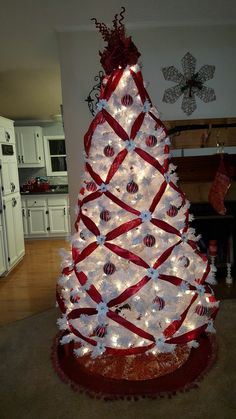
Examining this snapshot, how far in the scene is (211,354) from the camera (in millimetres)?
1858

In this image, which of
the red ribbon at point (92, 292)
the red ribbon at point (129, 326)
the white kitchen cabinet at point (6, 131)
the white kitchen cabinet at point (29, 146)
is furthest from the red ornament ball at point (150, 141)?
the white kitchen cabinet at point (29, 146)

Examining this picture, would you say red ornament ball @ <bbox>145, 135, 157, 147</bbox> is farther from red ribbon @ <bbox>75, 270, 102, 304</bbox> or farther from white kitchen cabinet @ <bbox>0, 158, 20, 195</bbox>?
white kitchen cabinet @ <bbox>0, 158, 20, 195</bbox>

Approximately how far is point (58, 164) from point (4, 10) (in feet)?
12.5

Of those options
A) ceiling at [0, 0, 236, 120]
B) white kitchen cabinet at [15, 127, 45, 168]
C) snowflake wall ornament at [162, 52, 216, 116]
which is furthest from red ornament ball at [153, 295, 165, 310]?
white kitchen cabinet at [15, 127, 45, 168]

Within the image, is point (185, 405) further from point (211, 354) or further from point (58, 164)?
point (58, 164)

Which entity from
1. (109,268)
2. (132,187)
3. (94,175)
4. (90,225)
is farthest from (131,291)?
(94,175)

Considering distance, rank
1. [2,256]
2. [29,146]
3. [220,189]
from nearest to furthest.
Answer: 1. [220,189]
2. [2,256]
3. [29,146]

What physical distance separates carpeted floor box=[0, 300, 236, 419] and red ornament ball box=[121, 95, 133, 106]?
1.52 m

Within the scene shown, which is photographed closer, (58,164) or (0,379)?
(0,379)

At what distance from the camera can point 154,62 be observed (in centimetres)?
247

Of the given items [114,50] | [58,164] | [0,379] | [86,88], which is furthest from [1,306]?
[58,164]

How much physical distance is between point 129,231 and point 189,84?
1.57 metres

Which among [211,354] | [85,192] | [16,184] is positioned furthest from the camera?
[16,184]

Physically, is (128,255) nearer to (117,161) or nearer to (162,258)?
(162,258)
